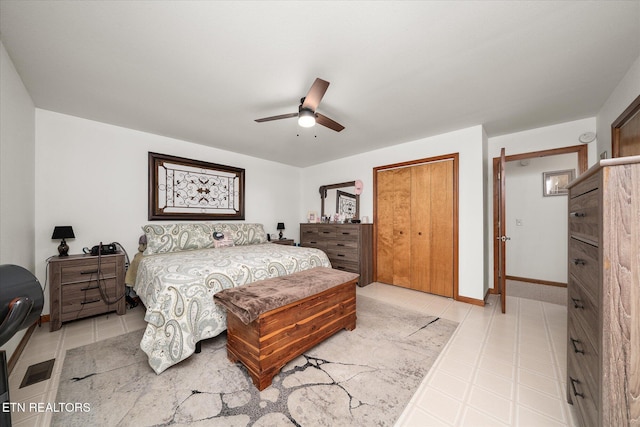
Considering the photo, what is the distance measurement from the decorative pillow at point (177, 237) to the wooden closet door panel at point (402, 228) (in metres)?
3.07

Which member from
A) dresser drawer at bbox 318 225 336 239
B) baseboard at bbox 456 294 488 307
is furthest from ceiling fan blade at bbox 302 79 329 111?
baseboard at bbox 456 294 488 307

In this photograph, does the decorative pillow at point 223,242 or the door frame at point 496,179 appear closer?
the door frame at point 496,179

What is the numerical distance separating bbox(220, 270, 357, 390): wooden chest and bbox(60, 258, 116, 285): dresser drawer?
1.94 meters

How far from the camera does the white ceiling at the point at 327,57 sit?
4.66ft

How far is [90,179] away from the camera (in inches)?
118

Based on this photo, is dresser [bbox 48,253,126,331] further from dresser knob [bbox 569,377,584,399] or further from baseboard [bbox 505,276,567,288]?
baseboard [bbox 505,276,567,288]

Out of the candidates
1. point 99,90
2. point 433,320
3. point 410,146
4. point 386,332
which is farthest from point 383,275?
point 99,90

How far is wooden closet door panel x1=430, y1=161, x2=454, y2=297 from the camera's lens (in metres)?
3.41

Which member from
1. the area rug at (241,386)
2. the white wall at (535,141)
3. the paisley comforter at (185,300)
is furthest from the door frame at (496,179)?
the paisley comforter at (185,300)

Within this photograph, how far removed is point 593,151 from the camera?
9.45 ft

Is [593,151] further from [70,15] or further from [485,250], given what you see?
[70,15]

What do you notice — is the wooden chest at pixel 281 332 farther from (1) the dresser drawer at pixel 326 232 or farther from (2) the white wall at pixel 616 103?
(2) the white wall at pixel 616 103

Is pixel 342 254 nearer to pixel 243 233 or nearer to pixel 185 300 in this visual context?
pixel 243 233

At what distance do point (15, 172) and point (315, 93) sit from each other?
279 centimetres
